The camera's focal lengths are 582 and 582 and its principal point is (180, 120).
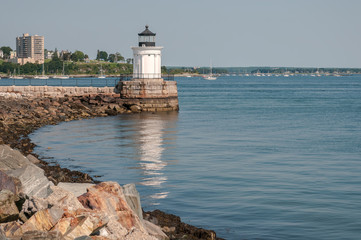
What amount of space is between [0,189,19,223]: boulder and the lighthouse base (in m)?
30.9

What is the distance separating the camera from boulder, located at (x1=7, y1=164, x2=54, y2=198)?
8875 mm

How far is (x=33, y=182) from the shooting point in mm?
9141

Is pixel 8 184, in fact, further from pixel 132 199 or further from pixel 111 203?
pixel 132 199

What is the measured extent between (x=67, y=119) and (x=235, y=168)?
707 inches

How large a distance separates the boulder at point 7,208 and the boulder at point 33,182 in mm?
681

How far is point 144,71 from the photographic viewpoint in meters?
39.4

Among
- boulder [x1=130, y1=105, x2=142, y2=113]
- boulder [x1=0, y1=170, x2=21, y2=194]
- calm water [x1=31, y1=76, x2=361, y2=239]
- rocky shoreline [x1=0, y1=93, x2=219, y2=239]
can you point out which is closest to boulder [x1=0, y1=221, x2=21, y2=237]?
rocky shoreline [x1=0, y1=93, x2=219, y2=239]

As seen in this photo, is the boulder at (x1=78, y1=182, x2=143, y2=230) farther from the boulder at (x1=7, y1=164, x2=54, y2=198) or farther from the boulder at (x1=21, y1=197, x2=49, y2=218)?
the boulder at (x1=21, y1=197, x2=49, y2=218)

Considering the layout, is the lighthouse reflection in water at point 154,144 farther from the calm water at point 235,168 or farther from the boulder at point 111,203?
the boulder at point 111,203

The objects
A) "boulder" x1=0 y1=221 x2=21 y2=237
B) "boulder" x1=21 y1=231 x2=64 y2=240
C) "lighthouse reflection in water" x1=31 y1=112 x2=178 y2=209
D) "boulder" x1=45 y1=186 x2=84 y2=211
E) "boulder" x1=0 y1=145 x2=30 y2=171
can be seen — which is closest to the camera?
"boulder" x1=21 y1=231 x2=64 y2=240

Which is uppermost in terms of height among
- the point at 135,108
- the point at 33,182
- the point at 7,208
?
the point at 33,182

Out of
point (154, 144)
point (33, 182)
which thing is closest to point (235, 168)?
point (154, 144)

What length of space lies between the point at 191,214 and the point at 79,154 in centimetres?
897

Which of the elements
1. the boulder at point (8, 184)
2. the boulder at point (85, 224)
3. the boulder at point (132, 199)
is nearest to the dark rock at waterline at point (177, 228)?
the boulder at point (132, 199)
